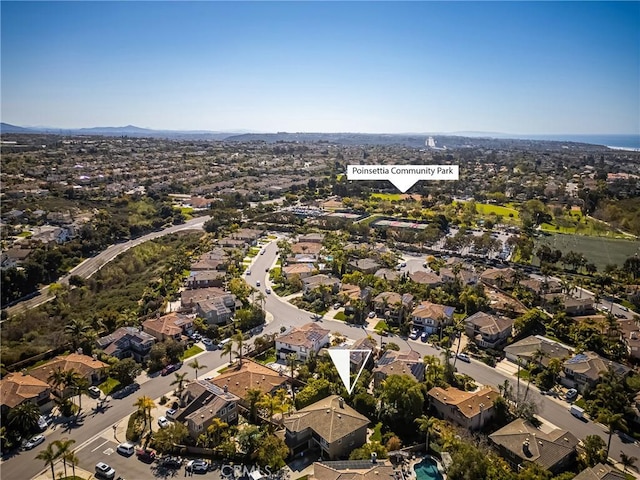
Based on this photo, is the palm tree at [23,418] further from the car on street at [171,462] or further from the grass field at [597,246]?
the grass field at [597,246]

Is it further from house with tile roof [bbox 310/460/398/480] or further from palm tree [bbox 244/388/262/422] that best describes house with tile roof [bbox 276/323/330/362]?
house with tile roof [bbox 310/460/398/480]

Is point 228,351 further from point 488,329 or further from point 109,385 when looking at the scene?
point 488,329

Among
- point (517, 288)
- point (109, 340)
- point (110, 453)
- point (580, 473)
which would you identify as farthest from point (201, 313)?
point (517, 288)

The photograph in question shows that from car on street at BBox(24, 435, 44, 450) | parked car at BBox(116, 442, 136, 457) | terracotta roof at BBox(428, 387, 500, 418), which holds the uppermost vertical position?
terracotta roof at BBox(428, 387, 500, 418)

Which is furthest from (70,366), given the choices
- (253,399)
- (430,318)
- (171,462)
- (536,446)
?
(536,446)

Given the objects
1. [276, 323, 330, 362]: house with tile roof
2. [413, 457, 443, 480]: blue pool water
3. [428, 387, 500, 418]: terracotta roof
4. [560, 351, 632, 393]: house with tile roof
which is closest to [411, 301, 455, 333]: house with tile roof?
[276, 323, 330, 362]: house with tile roof

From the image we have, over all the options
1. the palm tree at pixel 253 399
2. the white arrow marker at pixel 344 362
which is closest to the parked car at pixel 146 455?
the palm tree at pixel 253 399
